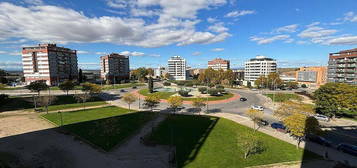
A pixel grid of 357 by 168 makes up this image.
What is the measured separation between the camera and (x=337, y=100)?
35938 mm

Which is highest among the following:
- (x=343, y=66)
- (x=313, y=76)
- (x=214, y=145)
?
(x=343, y=66)

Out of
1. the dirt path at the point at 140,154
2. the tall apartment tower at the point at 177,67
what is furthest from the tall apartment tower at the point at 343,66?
the tall apartment tower at the point at 177,67

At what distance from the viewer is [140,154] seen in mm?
21234

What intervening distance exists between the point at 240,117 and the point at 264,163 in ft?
62.9

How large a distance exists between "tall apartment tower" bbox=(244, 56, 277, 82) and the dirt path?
113123 millimetres

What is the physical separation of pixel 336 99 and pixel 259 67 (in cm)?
8427

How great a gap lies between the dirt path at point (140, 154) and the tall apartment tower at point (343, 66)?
9263 centimetres

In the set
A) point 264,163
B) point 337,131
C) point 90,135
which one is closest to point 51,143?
point 90,135

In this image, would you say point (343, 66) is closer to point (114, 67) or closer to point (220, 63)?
point (220, 63)

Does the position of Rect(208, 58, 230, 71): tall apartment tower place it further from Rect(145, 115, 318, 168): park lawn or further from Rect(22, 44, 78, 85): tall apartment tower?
Rect(145, 115, 318, 168): park lawn

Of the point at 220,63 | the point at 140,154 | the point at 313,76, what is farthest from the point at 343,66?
the point at 220,63

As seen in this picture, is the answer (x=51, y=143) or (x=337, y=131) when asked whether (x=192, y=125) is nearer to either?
(x=51, y=143)

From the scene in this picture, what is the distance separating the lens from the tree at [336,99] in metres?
34.8

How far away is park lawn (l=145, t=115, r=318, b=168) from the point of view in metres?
19.6
